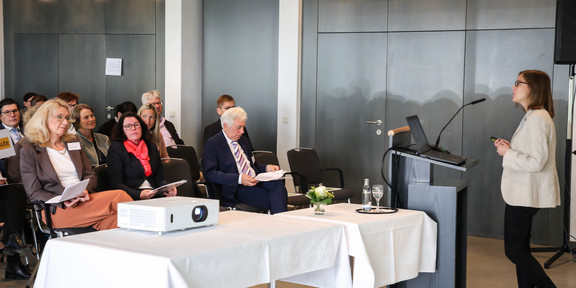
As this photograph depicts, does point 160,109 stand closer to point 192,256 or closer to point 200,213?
point 200,213

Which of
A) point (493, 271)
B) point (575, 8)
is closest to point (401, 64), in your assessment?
point (575, 8)

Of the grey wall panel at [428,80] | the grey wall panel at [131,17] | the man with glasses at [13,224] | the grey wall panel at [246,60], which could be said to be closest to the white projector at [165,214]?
the man with glasses at [13,224]

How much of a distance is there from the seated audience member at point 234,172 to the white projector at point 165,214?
216cm

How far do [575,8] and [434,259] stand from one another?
124 inches

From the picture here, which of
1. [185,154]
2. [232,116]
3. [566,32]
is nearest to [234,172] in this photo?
[232,116]

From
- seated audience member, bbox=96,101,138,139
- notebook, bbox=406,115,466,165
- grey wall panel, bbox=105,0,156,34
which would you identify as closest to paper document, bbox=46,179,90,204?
notebook, bbox=406,115,466,165

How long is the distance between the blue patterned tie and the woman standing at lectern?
2128 mm

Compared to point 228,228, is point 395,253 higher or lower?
lower

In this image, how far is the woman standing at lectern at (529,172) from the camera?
401 centimetres

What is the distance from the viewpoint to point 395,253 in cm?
345

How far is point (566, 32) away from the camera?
5.61 m

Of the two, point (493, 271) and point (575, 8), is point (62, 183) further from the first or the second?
point (575, 8)

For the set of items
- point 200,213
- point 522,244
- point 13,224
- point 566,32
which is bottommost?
point 13,224

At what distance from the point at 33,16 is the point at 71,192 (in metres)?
5.97
